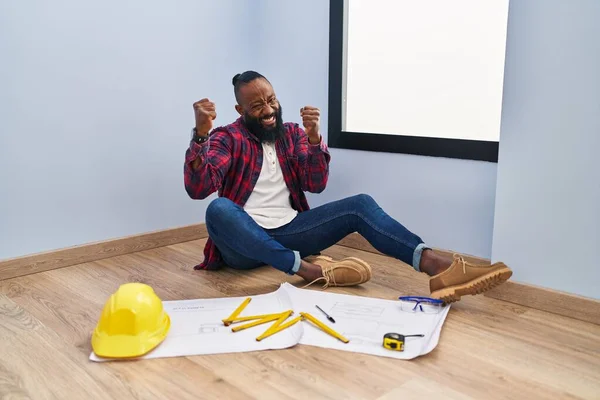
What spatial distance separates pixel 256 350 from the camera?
4.05 feet

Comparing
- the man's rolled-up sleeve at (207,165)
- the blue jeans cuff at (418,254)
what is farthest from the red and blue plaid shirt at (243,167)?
the blue jeans cuff at (418,254)

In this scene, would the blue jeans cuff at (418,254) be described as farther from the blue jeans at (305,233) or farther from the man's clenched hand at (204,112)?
the man's clenched hand at (204,112)

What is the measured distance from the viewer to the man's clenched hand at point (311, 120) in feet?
5.41

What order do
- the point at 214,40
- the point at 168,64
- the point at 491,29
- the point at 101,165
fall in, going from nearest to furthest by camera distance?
the point at 491,29, the point at 101,165, the point at 168,64, the point at 214,40

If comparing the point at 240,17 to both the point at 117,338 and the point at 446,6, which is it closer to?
the point at 446,6

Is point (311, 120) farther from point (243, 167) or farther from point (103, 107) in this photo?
point (103, 107)

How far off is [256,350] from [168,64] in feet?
4.41

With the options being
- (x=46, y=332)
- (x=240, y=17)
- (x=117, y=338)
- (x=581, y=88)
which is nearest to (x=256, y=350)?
(x=117, y=338)

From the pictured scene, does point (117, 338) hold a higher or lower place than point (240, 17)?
lower

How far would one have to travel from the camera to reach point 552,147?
57.0 inches

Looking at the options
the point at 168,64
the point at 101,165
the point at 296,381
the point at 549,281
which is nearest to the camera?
the point at 296,381

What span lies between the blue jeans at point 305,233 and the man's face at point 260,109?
28 cm

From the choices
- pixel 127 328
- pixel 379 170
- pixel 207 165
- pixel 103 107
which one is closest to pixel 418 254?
pixel 379 170

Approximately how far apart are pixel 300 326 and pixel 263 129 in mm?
719
